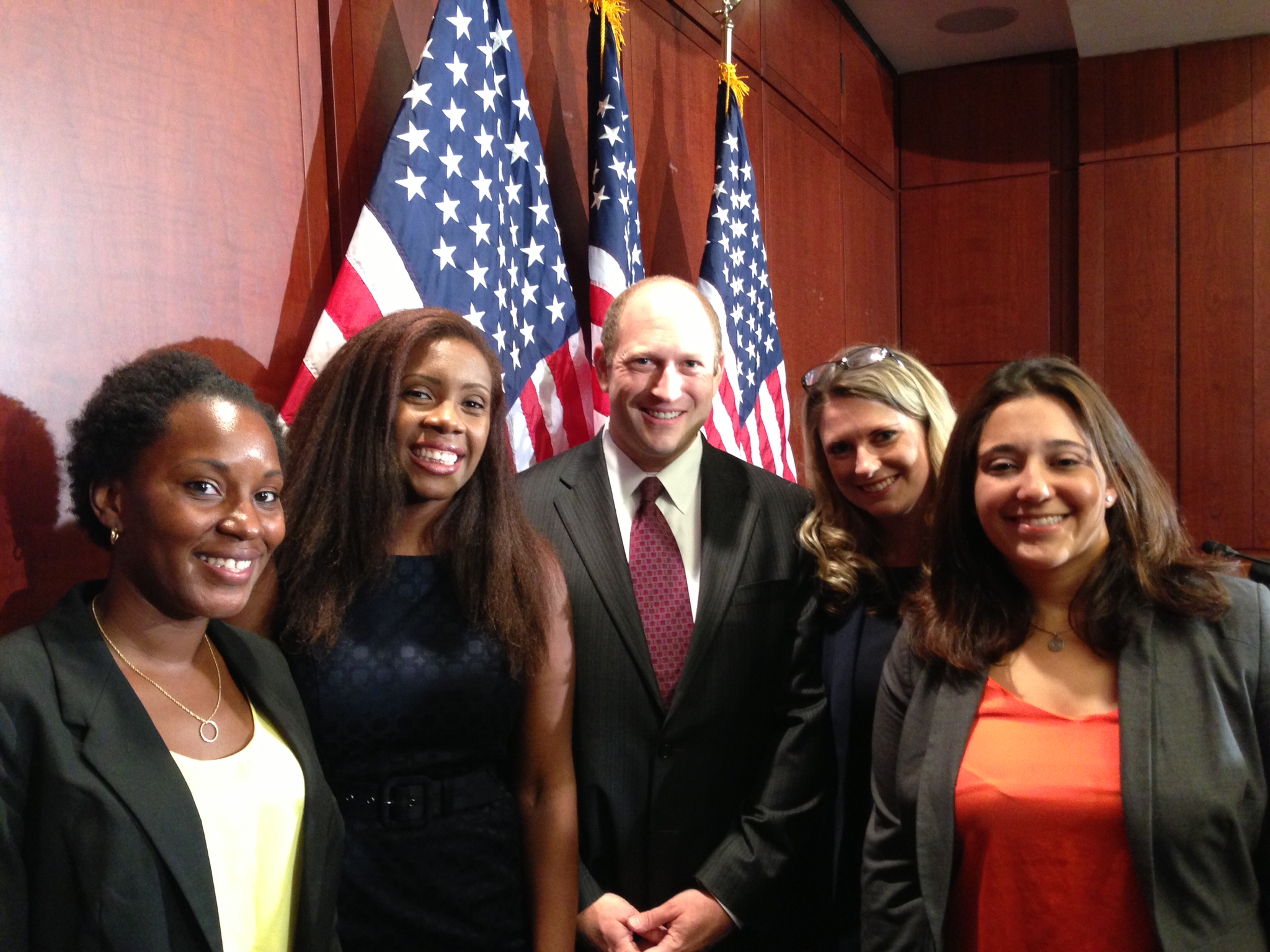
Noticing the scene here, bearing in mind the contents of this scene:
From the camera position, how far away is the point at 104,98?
175cm

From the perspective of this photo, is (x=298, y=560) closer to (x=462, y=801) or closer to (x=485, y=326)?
(x=462, y=801)

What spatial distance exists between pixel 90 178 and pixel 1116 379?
5.77 metres

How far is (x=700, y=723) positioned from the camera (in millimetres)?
2094

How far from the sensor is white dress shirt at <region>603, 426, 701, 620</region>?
7.31ft

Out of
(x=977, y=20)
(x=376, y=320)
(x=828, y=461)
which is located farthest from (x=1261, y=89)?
(x=376, y=320)

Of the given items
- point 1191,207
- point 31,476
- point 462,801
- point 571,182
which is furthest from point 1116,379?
point 31,476

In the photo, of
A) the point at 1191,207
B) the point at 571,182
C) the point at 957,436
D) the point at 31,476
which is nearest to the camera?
the point at 31,476

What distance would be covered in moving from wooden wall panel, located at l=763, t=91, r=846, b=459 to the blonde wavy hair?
2280mm

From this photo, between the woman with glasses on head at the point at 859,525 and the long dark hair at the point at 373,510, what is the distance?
67 cm

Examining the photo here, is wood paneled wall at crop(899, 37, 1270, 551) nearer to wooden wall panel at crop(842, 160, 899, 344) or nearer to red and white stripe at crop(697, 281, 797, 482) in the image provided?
wooden wall panel at crop(842, 160, 899, 344)

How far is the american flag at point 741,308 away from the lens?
11.9ft

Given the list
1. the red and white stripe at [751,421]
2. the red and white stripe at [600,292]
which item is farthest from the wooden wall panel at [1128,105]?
the red and white stripe at [600,292]

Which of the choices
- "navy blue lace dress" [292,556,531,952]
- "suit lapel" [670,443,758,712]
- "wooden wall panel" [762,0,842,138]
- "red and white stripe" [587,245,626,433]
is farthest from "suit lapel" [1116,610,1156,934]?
"wooden wall panel" [762,0,842,138]

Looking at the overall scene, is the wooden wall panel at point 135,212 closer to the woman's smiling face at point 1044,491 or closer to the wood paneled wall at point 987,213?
the woman's smiling face at point 1044,491
